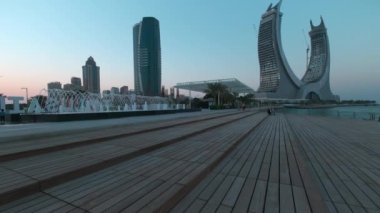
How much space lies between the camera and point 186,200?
95.7 inches

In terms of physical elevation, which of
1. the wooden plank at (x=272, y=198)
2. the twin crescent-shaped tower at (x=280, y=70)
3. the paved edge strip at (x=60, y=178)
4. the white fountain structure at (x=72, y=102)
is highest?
the twin crescent-shaped tower at (x=280, y=70)

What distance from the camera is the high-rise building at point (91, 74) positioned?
433 feet

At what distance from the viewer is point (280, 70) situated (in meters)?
105

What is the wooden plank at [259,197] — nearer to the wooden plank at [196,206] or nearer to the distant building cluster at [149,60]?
the wooden plank at [196,206]

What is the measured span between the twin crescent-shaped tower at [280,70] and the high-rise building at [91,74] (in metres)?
100

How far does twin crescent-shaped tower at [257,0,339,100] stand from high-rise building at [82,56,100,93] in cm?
10038

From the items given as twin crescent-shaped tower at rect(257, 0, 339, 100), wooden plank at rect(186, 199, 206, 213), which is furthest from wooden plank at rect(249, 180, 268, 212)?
twin crescent-shaped tower at rect(257, 0, 339, 100)

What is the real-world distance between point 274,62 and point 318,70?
37100mm

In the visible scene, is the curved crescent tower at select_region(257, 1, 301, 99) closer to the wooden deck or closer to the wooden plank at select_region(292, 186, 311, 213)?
the wooden deck

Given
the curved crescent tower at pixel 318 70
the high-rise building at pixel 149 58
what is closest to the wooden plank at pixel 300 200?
the high-rise building at pixel 149 58

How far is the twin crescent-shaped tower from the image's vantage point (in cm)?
10544

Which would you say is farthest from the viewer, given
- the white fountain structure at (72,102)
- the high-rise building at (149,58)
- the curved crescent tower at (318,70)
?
the high-rise building at (149,58)

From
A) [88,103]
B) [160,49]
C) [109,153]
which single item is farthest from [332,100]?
[109,153]

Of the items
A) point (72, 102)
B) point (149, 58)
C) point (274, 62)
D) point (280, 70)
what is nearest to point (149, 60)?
point (149, 58)
